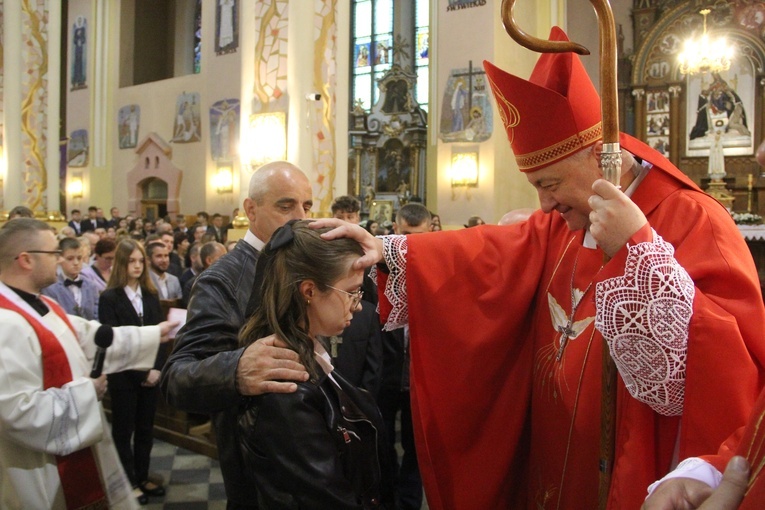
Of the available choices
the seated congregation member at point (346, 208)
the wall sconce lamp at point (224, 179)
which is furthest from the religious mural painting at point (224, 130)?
the seated congregation member at point (346, 208)

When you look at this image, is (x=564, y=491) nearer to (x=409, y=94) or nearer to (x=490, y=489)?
(x=490, y=489)

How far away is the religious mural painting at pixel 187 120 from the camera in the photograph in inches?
663

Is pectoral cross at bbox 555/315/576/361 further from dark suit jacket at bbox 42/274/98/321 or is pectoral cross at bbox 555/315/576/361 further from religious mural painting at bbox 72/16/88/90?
religious mural painting at bbox 72/16/88/90

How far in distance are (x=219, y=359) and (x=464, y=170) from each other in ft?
36.8

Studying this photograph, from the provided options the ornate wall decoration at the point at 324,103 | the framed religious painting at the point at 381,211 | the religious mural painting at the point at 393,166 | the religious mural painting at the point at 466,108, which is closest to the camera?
the ornate wall decoration at the point at 324,103

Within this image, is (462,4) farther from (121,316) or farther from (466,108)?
(121,316)

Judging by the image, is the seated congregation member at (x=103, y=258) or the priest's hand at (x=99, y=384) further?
the seated congregation member at (x=103, y=258)

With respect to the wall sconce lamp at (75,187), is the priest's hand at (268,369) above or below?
below

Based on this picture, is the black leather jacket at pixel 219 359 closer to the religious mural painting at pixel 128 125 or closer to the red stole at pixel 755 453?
the red stole at pixel 755 453

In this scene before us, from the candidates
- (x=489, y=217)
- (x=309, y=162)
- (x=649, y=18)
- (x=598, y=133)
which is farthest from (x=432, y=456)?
(x=649, y=18)

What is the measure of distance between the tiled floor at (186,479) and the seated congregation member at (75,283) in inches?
47.4

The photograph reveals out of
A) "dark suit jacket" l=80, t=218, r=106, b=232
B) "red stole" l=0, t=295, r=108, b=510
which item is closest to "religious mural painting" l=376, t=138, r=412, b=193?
"dark suit jacket" l=80, t=218, r=106, b=232

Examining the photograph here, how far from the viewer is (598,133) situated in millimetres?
1929

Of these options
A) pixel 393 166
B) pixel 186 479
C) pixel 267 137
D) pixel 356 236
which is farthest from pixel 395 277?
pixel 393 166
